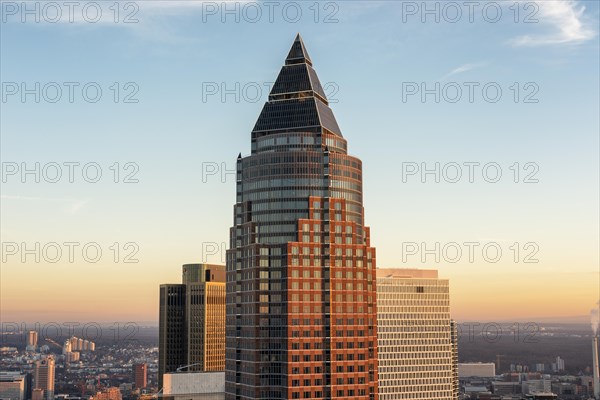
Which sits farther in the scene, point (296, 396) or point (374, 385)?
point (374, 385)

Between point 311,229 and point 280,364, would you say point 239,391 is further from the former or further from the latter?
point 311,229

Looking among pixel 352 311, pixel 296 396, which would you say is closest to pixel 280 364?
pixel 296 396

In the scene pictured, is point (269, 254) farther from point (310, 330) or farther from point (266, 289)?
point (310, 330)

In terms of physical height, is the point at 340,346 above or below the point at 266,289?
below

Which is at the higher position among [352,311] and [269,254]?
[269,254]

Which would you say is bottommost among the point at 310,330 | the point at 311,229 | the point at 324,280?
the point at 310,330

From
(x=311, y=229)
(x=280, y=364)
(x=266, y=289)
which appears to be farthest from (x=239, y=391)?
(x=311, y=229)

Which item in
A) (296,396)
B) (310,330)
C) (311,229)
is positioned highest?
(311,229)
